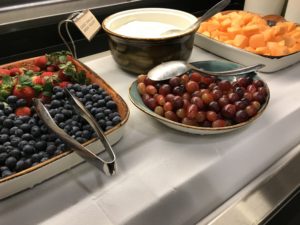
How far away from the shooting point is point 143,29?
835mm

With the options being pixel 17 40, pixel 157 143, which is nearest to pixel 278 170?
pixel 157 143

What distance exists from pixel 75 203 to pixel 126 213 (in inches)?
3.2

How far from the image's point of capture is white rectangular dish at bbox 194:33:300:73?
844 mm

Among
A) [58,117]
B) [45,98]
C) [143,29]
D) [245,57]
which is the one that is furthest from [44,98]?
[245,57]

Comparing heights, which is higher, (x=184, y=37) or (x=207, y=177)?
(x=184, y=37)

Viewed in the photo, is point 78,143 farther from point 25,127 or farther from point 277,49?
point 277,49

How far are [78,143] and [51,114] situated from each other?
12cm

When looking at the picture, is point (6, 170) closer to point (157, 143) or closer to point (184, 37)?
point (157, 143)

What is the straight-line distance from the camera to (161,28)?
850 mm

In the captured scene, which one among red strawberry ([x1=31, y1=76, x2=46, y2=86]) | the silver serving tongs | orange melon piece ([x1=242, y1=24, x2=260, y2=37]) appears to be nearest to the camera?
the silver serving tongs

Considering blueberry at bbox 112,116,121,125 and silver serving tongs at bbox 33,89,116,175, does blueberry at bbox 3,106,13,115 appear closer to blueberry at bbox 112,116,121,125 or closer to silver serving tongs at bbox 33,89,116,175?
silver serving tongs at bbox 33,89,116,175

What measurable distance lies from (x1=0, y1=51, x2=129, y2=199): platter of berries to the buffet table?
0.11ft

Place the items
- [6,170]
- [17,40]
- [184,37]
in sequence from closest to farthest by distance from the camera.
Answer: [6,170]
[184,37]
[17,40]

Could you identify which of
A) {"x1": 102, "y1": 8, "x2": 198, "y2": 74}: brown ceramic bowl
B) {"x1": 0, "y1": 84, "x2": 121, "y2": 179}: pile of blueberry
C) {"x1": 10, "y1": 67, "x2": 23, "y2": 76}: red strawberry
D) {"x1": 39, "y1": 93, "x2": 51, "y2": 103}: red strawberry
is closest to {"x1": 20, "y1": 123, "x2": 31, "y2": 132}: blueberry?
{"x1": 0, "y1": 84, "x2": 121, "y2": 179}: pile of blueberry
